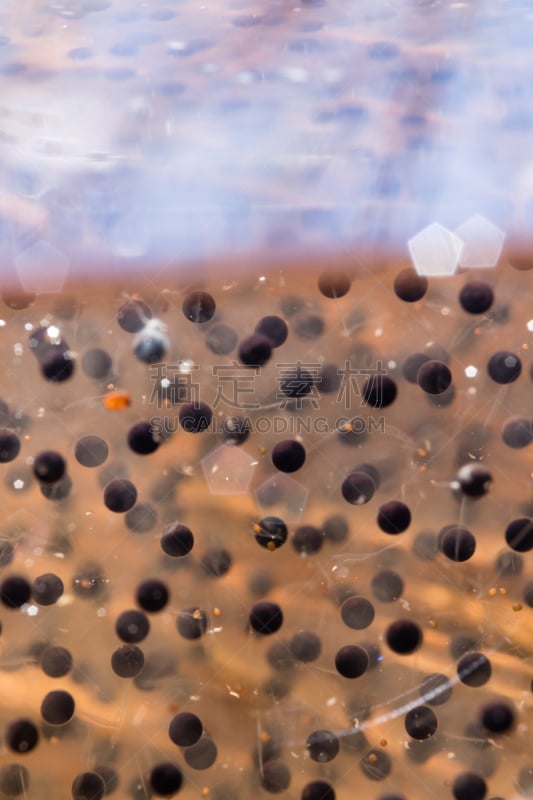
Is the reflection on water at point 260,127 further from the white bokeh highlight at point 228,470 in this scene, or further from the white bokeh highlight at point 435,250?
the white bokeh highlight at point 228,470

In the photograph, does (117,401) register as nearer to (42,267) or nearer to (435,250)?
(42,267)

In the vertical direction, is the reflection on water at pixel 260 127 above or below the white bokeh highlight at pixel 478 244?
above

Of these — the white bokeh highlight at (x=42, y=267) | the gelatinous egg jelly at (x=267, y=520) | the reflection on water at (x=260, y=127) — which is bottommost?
the gelatinous egg jelly at (x=267, y=520)

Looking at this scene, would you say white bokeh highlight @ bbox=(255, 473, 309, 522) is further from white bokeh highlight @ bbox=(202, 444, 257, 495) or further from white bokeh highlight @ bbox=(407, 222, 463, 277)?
white bokeh highlight @ bbox=(407, 222, 463, 277)

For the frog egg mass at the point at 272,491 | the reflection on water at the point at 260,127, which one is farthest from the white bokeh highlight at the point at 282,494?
the reflection on water at the point at 260,127

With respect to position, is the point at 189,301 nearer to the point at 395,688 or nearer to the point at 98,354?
the point at 98,354

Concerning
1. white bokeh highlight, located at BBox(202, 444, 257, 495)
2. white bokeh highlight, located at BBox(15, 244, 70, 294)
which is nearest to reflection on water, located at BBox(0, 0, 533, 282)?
white bokeh highlight, located at BBox(15, 244, 70, 294)

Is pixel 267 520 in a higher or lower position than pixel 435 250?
lower

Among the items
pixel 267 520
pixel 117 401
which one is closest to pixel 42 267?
pixel 117 401
